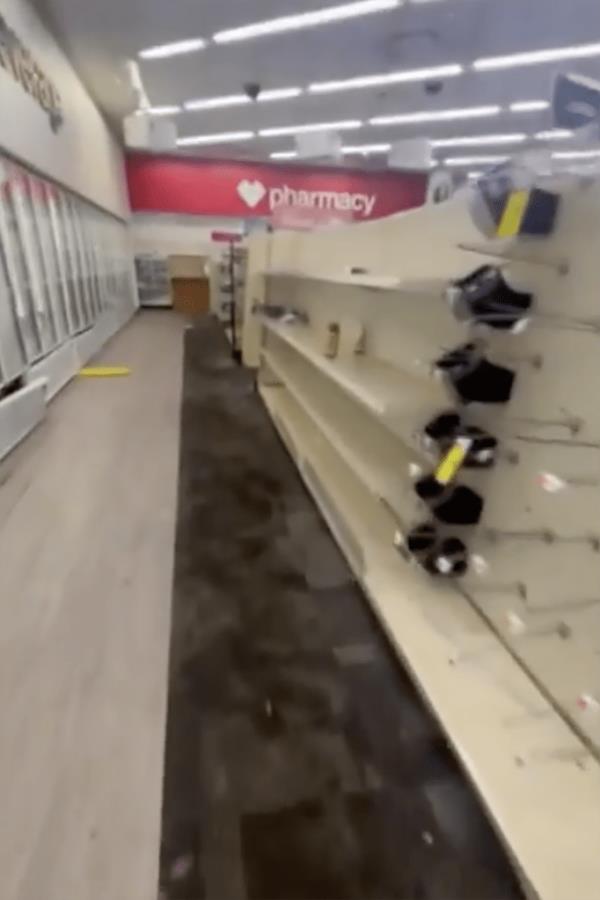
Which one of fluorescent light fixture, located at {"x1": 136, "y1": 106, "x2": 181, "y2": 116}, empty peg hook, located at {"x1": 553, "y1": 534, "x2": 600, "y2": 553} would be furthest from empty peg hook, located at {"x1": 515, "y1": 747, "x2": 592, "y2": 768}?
fluorescent light fixture, located at {"x1": 136, "y1": 106, "x2": 181, "y2": 116}

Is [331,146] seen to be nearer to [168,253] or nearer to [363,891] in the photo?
[168,253]

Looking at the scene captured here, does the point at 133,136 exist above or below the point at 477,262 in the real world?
above

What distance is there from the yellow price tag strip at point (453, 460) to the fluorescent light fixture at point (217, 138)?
10.7 m

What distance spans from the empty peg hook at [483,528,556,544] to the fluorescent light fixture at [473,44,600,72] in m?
6.29

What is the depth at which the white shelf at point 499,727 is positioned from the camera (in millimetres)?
1133

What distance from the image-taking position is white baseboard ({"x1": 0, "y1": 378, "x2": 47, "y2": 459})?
3.43m

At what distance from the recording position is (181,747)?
147cm

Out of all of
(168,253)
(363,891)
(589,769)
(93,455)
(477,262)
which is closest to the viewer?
(363,891)

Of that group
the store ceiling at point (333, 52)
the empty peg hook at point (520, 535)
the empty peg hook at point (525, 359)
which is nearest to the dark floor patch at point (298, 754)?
the empty peg hook at point (520, 535)

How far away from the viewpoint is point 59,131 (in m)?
6.03

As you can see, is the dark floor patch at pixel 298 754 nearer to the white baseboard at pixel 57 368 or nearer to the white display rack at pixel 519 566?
the white display rack at pixel 519 566

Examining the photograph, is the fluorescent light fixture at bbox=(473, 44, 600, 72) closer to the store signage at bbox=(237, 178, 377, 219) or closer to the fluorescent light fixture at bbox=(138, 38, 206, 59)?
the fluorescent light fixture at bbox=(138, 38, 206, 59)

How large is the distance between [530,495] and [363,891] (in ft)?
3.41

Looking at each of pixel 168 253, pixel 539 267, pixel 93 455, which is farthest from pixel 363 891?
pixel 168 253
